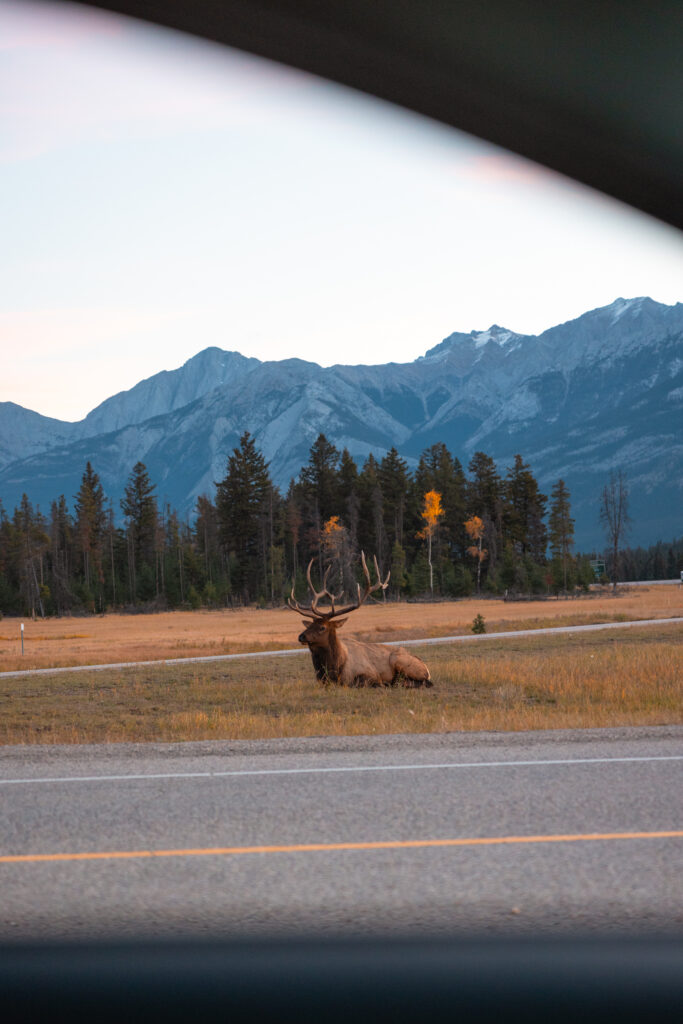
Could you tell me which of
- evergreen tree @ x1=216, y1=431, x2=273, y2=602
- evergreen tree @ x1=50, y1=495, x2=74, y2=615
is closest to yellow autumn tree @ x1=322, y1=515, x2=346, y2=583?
evergreen tree @ x1=216, y1=431, x2=273, y2=602

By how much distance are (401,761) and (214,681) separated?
1646 centimetres

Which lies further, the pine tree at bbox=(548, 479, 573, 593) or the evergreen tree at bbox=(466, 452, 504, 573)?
the pine tree at bbox=(548, 479, 573, 593)

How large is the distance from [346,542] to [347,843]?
301 ft

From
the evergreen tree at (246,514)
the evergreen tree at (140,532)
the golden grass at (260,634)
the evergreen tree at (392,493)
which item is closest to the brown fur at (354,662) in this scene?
the golden grass at (260,634)

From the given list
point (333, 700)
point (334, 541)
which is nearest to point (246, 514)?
point (334, 541)

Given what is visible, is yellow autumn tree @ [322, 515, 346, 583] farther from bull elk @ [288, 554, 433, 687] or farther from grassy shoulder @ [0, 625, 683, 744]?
bull elk @ [288, 554, 433, 687]

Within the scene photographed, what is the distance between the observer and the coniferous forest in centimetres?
10575

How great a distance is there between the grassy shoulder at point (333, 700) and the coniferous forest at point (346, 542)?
71335 mm

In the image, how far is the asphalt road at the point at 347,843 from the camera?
4918mm

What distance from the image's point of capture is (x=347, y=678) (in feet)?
62.8

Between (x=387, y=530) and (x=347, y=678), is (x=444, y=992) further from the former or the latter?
(x=387, y=530)

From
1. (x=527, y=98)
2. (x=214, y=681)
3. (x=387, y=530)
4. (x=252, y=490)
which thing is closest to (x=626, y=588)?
(x=387, y=530)

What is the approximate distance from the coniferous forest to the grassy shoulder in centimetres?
→ 7134

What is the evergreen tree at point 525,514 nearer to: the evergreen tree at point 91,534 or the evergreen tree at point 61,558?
the evergreen tree at point 91,534
